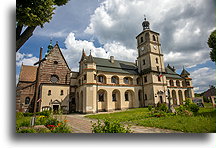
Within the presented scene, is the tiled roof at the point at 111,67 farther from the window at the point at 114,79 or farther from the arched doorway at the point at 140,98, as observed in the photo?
the arched doorway at the point at 140,98

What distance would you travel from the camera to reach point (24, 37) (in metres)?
4.81

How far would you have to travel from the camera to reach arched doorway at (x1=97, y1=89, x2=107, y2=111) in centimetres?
1751

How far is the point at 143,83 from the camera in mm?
20547

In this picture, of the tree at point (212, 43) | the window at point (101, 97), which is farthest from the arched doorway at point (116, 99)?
the tree at point (212, 43)

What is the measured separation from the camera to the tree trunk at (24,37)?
4.65m

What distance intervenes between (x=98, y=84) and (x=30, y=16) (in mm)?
12829

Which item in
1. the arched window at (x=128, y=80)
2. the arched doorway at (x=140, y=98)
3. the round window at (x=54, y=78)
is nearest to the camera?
the round window at (x=54, y=78)

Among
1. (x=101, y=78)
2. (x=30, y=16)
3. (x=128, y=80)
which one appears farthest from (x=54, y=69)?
(x=30, y=16)

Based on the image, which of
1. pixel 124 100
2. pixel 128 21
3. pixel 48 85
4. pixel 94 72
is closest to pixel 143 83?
pixel 124 100

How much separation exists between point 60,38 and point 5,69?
2.31 metres

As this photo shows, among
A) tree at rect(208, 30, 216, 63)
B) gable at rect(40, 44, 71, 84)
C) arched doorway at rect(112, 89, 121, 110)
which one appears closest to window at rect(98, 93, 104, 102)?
arched doorway at rect(112, 89, 121, 110)

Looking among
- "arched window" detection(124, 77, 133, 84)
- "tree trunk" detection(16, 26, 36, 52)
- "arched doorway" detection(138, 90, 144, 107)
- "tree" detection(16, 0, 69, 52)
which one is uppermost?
"tree" detection(16, 0, 69, 52)

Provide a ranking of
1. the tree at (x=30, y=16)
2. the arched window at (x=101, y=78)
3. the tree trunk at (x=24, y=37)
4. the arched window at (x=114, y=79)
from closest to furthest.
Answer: the tree at (x=30, y=16), the tree trunk at (x=24, y=37), the arched window at (x=101, y=78), the arched window at (x=114, y=79)

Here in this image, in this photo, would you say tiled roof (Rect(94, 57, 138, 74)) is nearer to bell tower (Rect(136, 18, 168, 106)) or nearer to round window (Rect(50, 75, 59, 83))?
bell tower (Rect(136, 18, 168, 106))
